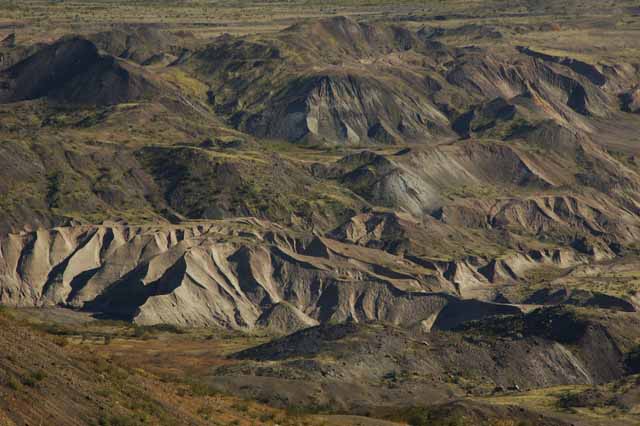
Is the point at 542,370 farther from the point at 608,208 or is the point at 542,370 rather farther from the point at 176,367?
the point at 608,208

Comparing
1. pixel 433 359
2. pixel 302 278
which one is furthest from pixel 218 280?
pixel 433 359

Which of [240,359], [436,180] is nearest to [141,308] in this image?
[240,359]

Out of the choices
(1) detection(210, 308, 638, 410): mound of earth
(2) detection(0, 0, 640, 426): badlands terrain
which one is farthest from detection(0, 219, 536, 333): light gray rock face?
(1) detection(210, 308, 638, 410): mound of earth

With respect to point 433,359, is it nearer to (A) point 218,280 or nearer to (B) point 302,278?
(A) point 218,280

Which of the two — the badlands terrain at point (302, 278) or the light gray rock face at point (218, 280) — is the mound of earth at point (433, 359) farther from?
the light gray rock face at point (218, 280)

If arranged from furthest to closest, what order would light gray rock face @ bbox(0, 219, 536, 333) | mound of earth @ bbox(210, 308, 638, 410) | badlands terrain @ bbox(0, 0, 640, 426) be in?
1. light gray rock face @ bbox(0, 219, 536, 333)
2. mound of earth @ bbox(210, 308, 638, 410)
3. badlands terrain @ bbox(0, 0, 640, 426)

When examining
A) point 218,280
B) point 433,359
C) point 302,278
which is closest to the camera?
point 433,359

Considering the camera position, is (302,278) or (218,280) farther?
(302,278)

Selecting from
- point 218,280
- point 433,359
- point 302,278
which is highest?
point 433,359

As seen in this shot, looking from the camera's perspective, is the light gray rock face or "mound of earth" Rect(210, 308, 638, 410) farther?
the light gray rock face

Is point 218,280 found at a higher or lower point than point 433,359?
lower

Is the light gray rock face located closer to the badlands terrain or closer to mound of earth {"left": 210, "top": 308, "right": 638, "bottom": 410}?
the badlands terrain
